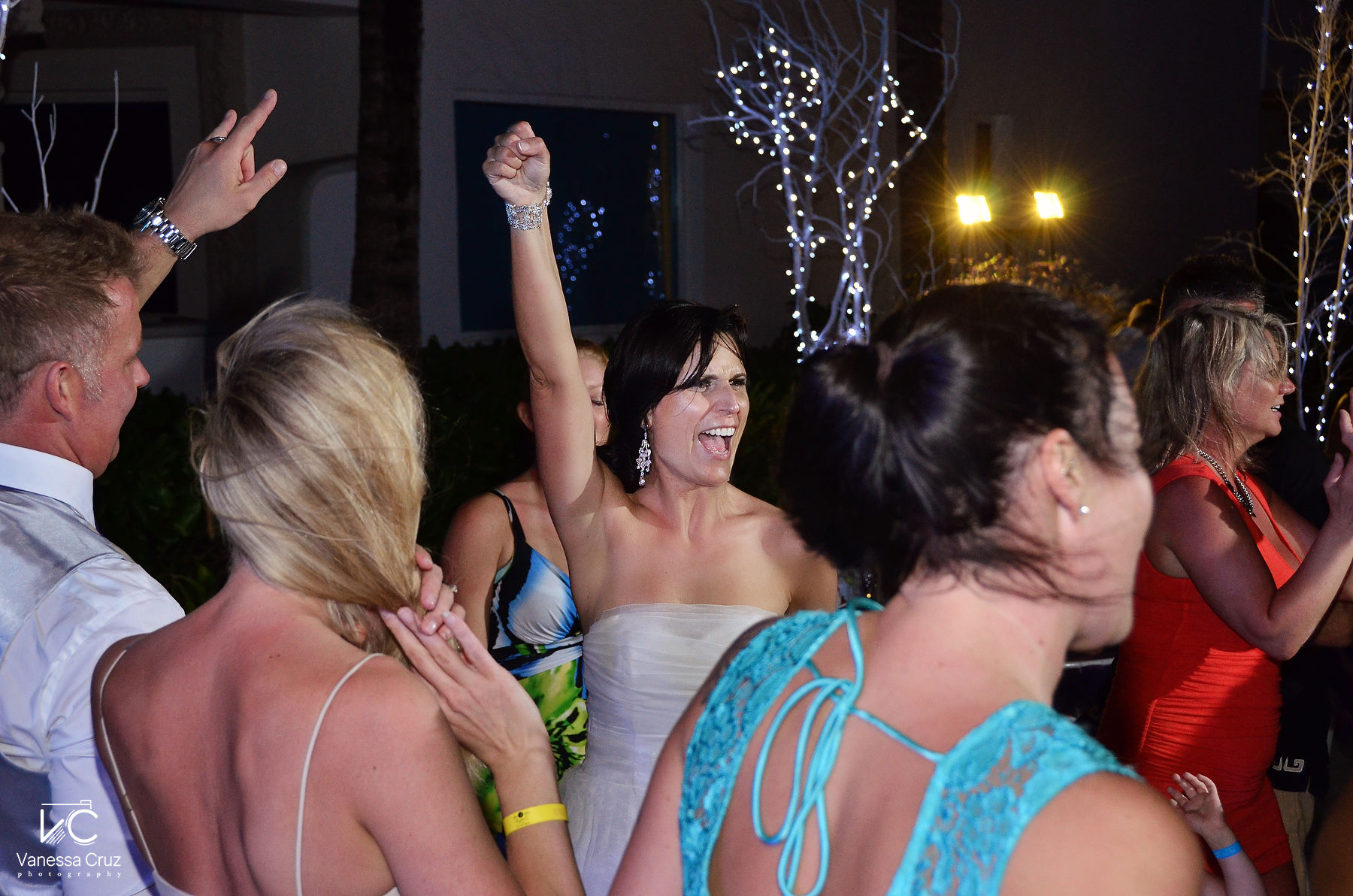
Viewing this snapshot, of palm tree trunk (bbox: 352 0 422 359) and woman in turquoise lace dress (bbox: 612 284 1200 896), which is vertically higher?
palm tree trunk (bbox: 352 0 422 359)

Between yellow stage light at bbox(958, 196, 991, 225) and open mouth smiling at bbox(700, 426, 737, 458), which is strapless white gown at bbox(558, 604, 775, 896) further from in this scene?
yellow stage light at bbox(958, 196, 991, 225)

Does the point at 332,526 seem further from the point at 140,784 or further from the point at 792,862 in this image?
the point at 792,862

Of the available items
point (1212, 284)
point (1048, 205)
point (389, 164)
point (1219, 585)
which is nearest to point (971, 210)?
point (1048, 205)

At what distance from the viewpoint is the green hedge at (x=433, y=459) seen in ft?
13.2

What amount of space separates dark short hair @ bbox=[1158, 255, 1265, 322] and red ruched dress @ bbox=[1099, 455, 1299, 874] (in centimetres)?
123

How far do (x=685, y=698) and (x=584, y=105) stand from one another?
7.06m

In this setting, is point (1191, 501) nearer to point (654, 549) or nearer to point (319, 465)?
point (654, 549)

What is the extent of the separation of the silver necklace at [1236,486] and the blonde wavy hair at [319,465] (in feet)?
5.74

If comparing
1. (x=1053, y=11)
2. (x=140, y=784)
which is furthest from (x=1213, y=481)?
(x=1053, y=11)

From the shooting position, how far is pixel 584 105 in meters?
8.73

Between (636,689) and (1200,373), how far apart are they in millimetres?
1376

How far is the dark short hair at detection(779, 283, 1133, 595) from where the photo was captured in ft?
3.44

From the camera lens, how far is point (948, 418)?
3.43 feet

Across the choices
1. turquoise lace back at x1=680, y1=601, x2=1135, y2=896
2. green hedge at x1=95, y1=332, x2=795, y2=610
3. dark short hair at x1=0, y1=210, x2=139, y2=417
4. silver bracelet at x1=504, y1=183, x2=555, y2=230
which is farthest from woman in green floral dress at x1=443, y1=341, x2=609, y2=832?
turquoise lace back at x1=680, y1=601, x2=1135, y2=896
